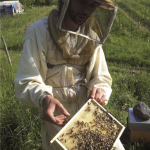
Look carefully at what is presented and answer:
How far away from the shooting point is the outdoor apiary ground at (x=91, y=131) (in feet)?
4.43

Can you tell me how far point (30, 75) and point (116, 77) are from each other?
446 centimetres

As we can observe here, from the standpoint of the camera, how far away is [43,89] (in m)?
1.44

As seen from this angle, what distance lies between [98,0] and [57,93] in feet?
3.22

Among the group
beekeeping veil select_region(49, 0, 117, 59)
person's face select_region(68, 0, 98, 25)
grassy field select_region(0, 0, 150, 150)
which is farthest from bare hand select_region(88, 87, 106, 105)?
grassy field select_region(0, 0, 150, 150)

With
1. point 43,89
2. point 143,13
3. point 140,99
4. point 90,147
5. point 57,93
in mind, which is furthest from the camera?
point 143,13

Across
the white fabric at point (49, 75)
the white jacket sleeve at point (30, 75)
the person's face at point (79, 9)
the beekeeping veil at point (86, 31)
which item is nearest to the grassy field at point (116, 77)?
the white fabric at point (49, 75)

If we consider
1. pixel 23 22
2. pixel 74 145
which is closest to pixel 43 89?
pixel 74 145

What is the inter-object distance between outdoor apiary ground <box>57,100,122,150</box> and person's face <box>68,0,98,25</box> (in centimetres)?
83

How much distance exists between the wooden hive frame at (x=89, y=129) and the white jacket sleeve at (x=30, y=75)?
0.33m

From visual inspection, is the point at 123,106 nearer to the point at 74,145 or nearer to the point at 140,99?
the point at 140,99

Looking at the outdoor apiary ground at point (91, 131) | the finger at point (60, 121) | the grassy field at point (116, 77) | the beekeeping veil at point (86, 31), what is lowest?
the grassy field at point (116, 77)

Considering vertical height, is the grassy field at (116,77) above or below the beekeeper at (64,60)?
below

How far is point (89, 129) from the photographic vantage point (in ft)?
4.79

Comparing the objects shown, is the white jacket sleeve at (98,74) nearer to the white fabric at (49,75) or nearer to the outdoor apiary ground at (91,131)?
the white fabric at (49,75)
